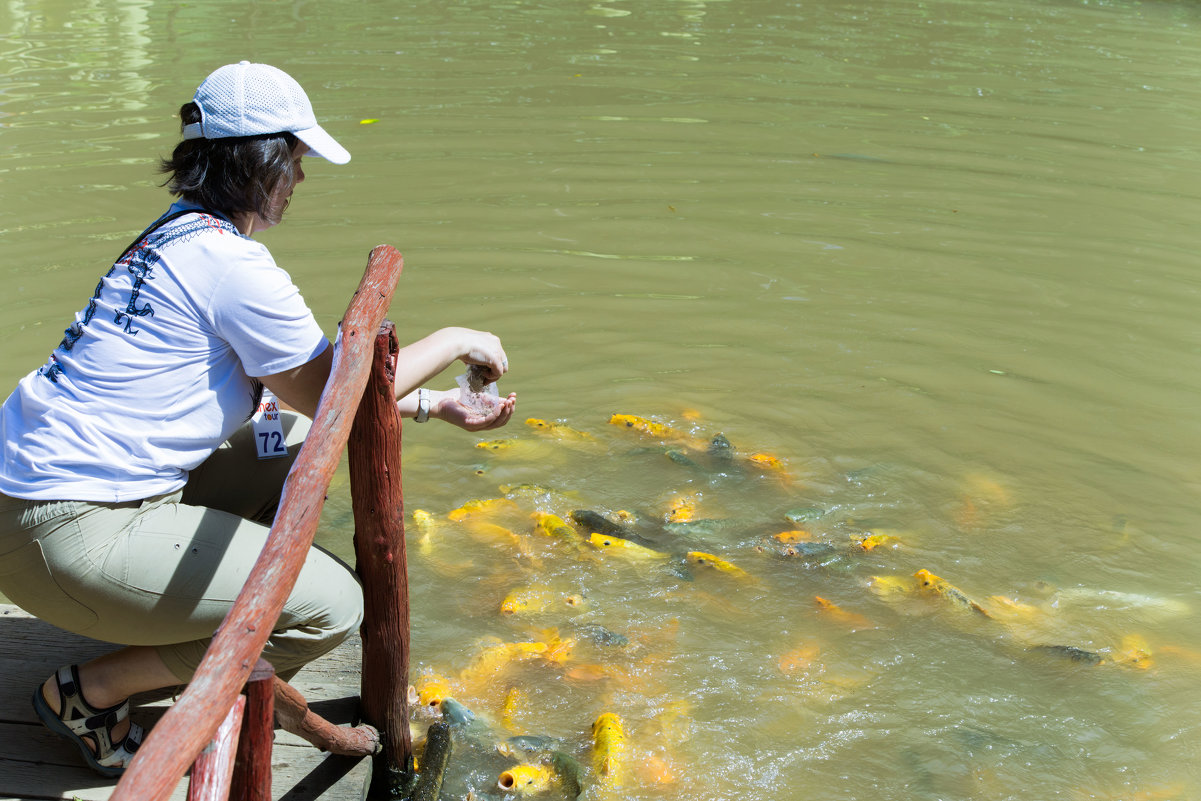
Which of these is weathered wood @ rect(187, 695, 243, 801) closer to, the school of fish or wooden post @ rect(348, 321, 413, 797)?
wooden post @ rect(348, 321, 413, 797)

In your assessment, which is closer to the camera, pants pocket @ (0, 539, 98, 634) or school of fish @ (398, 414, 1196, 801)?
pants pocket @ (0, 539, 98, 634)

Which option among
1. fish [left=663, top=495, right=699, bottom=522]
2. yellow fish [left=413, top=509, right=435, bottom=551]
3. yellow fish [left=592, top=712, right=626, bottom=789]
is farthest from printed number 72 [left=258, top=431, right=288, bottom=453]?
fish [left=663, top=495, right=699, bottom=522]

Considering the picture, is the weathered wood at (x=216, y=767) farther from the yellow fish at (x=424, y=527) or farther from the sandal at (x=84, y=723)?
the yellow fish at (x=424, y=527)

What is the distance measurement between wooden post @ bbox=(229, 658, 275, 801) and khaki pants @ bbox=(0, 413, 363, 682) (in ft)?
2.05

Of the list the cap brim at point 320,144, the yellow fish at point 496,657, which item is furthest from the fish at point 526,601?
the cap brim at point 320,144

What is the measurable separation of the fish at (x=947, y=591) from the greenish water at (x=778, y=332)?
115mm

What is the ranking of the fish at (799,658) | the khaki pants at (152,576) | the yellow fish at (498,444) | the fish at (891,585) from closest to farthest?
the khaki pants at (152,576) → the fish at (799,658) → the fish at (891,585) → the yellow fish at (498,444)

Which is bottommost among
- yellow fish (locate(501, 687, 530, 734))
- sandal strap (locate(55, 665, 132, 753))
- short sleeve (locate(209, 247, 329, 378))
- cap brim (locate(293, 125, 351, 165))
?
yellow fish (locate(501, 687, 530, 734))

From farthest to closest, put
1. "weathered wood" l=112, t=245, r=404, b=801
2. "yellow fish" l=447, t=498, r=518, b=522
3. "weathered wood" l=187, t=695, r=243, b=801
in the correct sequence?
"yellow fish" l=447, t=498, r=518, b=522 → "weathered wood" l=187, t=695, r=243, b=801 → "weathered wood" l=112, t=245, r=404, b=801

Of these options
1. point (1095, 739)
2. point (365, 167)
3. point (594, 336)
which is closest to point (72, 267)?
point (365, 167)

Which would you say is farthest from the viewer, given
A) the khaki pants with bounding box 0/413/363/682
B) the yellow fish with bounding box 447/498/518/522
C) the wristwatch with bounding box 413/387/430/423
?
the yellow fish with bounding box 447/498/518/522

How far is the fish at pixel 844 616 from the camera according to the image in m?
4.72

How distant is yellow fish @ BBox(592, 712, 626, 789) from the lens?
12.3 feet

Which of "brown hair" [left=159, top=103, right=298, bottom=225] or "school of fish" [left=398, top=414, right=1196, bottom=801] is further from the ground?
"brown hair" [left=159, top=103, right=298, bottom=225]
